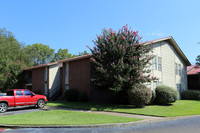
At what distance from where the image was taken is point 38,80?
26312 millimetres

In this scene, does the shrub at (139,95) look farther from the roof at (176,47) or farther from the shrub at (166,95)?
the roof at (176,47)

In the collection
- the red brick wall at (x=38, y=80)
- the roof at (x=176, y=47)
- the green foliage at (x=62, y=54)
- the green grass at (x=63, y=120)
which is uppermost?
the green foliage at (x=62, y=54)

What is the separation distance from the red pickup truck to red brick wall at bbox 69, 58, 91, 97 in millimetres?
5953

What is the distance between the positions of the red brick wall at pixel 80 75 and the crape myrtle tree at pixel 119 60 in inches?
167

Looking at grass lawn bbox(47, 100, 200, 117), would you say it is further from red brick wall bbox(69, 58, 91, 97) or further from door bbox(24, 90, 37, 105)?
red brick wall bbox(69, 58, 91, 97)

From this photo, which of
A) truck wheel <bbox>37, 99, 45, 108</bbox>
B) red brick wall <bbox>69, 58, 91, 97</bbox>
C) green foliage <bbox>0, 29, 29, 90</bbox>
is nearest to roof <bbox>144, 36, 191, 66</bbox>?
red brick wall <bbox>69, 58, 91, 97</bbox>

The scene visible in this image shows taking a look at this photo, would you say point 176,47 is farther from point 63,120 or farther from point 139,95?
point 63,120

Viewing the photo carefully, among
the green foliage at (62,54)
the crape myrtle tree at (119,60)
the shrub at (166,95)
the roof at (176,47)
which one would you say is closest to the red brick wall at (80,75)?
the crape myrtle tree at (119,60)

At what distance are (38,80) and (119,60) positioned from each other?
16662 mm

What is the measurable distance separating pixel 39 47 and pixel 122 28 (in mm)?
48342

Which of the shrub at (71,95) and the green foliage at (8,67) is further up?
the green foliage at (8,67)

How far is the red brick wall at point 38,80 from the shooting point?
2559 cm

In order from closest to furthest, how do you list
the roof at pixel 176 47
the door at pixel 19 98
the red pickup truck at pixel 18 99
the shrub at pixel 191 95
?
1. the red pickup truck at pixel 18 99
2. the door at pixel 19 98
3. the roof at pixel 176 47
4. the shrub at pixel 191 95

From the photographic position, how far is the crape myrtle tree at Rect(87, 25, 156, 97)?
1422cm
